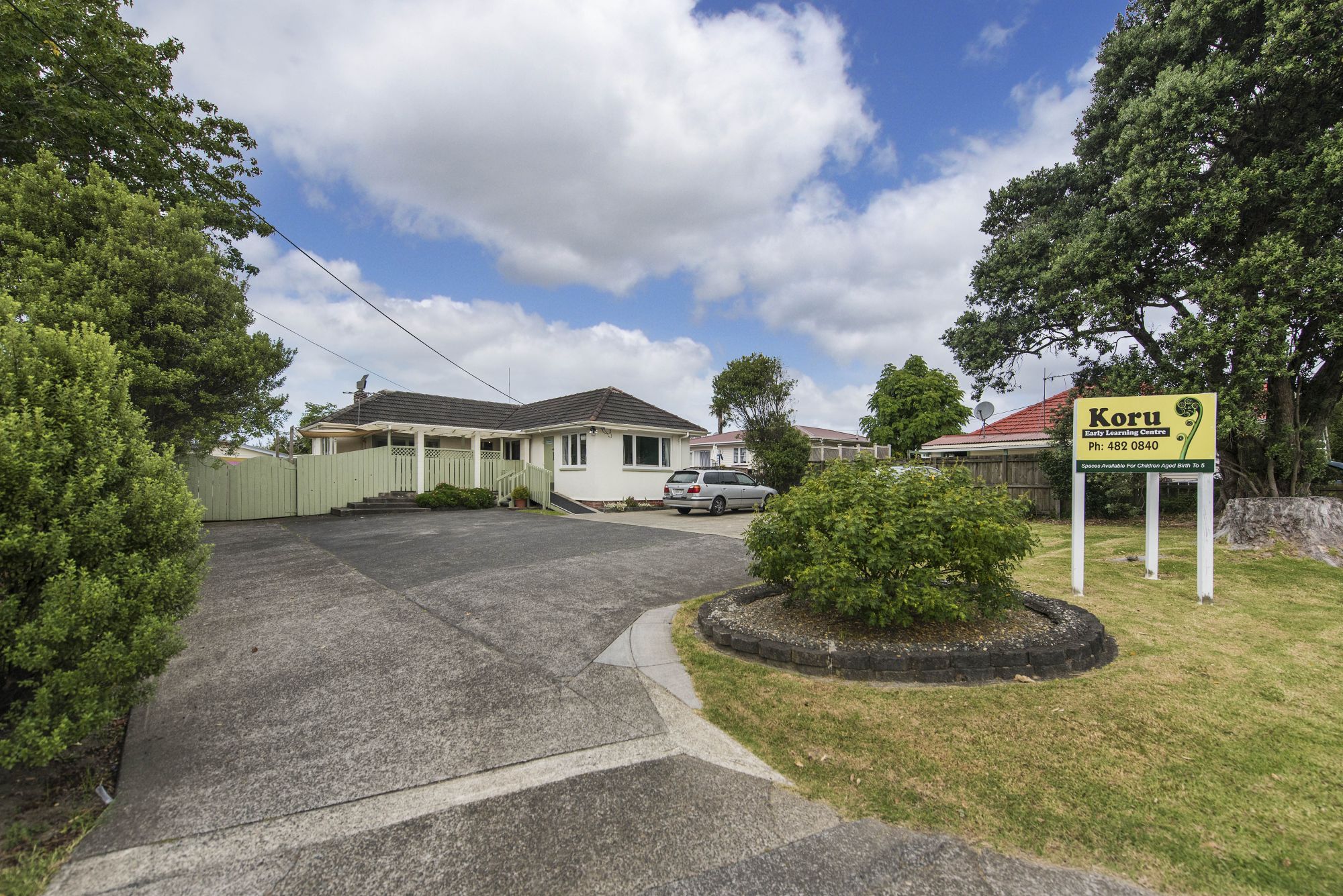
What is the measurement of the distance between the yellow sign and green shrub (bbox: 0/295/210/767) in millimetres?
8127

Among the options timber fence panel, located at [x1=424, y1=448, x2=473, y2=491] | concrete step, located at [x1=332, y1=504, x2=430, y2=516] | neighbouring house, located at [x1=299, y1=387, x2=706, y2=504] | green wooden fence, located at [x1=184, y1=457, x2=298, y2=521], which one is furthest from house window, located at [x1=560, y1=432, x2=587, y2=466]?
green wooden fence, located at [x1=184, y1=457, x2=298, y2=521]

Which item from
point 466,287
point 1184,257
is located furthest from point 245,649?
point 1184,257

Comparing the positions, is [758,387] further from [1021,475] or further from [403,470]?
[403,470]

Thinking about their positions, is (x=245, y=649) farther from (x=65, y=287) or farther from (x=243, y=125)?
(x=243, y=125)

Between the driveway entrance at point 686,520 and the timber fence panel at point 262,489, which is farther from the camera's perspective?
the timber fence panel at point 262,489

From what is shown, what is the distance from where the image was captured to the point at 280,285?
544 inches

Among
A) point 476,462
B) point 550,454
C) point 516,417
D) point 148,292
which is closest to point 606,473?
point 550,454

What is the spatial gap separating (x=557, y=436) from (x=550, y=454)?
878 millimetres

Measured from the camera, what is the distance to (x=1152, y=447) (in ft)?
20.5

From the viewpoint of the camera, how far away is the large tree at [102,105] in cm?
845

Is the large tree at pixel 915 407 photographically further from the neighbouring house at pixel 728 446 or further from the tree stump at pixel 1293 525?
the tree stump at pixel 1293 525

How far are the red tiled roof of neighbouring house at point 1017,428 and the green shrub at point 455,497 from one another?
58.1 ft

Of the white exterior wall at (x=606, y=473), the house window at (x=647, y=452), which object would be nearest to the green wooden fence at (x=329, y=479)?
the white exterior wall at (x=606, y=473)

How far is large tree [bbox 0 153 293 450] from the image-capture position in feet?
24.1
